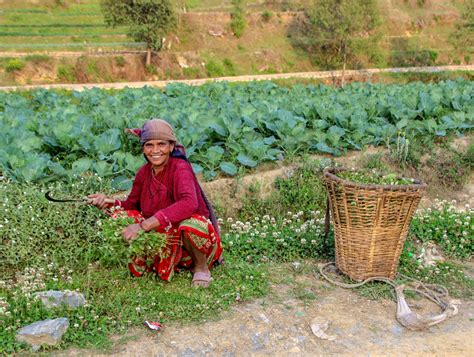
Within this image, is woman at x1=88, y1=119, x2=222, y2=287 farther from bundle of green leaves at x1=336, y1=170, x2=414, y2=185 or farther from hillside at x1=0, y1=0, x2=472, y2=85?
hillside at x1=0, y1=0, x2=472, y2=85

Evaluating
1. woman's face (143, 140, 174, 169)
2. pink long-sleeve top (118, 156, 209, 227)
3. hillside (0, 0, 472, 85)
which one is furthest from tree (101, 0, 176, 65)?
woman's face (143, 140, 174, 169)

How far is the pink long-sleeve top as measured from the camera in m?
3.43

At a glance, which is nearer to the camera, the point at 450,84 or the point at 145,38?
the point at 450,84

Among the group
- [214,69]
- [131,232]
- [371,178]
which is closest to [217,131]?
[371,178]

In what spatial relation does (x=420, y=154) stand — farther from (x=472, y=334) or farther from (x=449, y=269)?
(x=472, y=334)

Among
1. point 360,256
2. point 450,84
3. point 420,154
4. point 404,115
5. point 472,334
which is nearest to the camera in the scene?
point 472,334

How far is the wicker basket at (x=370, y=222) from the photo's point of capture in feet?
11.8

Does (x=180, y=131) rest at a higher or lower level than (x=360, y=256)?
higher

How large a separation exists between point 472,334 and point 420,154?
3333 mm

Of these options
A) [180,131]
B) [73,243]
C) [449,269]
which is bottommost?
[449,269]

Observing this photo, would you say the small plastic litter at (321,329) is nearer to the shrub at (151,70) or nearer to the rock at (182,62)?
the shrub at (151,70)

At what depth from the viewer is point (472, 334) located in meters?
3.38

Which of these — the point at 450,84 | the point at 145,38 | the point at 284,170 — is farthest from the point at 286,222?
the point at 145,38

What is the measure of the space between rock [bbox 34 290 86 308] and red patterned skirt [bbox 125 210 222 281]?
452 mm
